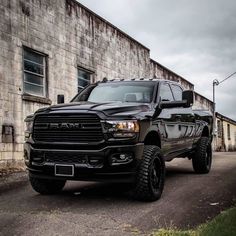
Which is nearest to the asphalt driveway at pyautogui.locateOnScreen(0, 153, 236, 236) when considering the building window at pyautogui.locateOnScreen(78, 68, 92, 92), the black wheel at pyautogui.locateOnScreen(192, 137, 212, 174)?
the black wheel at pyautogui.locateOnScreen(192, 137, 212, 174)

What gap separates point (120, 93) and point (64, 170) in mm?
2037

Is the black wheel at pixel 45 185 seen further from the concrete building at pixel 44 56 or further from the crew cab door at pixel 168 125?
the concrete building at pixel 44 56

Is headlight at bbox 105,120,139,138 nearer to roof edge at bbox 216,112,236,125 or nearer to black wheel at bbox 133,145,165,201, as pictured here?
black wheel at bbox 133,145,165,201

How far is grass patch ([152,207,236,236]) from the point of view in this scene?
15.1 feet

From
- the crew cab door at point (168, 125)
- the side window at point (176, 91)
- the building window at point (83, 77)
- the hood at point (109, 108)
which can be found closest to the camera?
the hood at point (109, 108)

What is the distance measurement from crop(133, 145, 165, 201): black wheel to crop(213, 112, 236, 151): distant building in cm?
3070

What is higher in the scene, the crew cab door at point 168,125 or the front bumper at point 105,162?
the crew cab door at point 168,125

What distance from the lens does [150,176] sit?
6.52m

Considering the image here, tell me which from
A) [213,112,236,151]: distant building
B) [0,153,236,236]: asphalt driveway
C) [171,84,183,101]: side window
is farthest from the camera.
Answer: [213,112,236,151]: distant building

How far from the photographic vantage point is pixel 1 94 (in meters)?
11.6

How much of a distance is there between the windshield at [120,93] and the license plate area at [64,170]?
5.44 ft

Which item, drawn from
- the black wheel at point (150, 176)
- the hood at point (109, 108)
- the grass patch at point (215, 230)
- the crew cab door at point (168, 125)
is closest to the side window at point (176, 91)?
the crew cab door at point (168, 125)

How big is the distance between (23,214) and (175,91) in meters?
4.21

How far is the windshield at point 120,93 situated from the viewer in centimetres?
762
